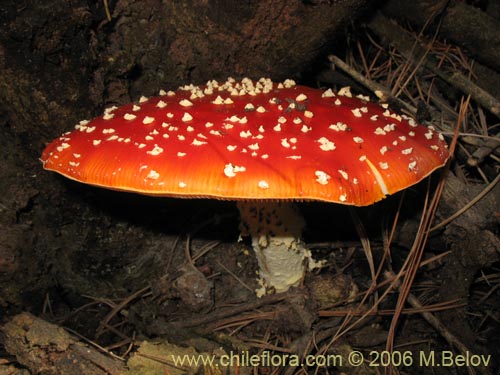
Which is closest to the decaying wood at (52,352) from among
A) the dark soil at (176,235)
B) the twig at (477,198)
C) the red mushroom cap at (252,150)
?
the dark soil at (176,235)

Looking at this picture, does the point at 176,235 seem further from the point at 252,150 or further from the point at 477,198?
the point at 477,198

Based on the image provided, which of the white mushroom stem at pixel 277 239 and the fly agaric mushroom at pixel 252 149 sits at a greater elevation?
the fly agaric mushroom at pixel 252 149

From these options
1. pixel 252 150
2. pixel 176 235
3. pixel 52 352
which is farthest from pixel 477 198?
→ pixel 52 352

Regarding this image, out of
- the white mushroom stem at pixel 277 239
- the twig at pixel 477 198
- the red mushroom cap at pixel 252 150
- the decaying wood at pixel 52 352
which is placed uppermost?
the red mushroom cap at pixel 252 150

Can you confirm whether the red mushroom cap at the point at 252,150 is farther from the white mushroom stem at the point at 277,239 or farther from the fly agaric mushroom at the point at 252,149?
the white mushroom stem at the point at 277,239

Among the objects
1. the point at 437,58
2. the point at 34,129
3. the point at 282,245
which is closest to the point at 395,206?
the point at 282,245

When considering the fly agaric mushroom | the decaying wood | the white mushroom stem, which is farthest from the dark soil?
the fly agaric mushroom

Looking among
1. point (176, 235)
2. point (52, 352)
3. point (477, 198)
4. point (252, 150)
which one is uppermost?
point (252, 150)
